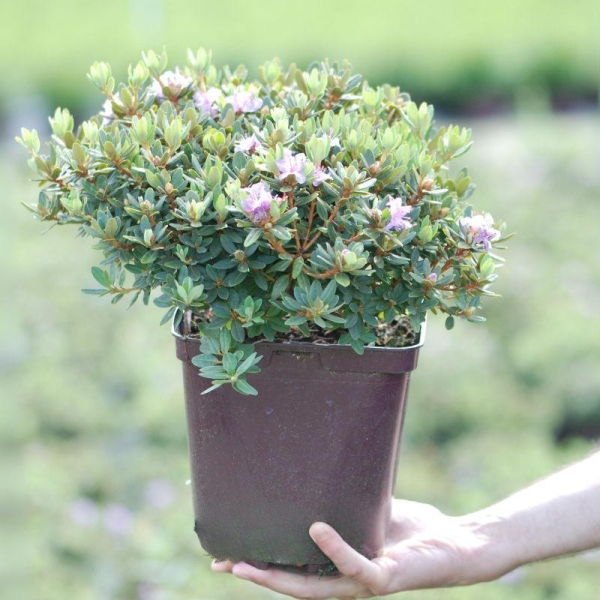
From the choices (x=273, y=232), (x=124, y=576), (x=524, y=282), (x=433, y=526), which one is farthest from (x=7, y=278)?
(x=273, y=232)

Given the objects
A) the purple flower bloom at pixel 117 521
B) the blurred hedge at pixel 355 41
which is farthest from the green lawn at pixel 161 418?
the blurred hedge at pixel 355 41

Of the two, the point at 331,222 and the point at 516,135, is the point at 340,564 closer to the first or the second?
the point at 331,222

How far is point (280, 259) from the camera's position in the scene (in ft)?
4.30

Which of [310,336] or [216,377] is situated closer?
[216,377]

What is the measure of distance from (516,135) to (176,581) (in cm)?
423

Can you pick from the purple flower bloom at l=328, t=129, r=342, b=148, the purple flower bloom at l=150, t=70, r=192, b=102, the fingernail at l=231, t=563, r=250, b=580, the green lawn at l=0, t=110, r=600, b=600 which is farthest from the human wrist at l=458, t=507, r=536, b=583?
the green lawn at l=0, t=110, r=600, b=600

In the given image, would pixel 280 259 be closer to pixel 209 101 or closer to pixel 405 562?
pixel 209 101

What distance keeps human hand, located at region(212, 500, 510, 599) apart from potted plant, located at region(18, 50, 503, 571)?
0.10ft

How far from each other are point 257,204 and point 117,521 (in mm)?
2027

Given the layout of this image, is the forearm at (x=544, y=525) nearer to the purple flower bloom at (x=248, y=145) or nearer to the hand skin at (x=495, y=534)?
the hand skin at (x=495, y=534)

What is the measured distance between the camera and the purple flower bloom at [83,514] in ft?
9.73

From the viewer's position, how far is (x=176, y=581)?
2.79 meters

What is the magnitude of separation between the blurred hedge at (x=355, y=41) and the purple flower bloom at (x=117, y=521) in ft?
14.3

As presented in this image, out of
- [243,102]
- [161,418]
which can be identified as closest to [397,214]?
[243,102]
